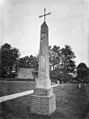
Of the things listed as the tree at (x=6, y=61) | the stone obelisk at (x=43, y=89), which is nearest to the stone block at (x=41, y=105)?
the stone obelisk at (x=43, y=89)

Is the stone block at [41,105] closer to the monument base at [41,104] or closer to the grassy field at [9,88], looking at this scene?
the monument base at [41,104]

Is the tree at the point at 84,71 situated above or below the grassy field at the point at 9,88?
above

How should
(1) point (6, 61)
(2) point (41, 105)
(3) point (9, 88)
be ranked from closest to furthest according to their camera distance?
(2) point (41, 105), (3) point (9, 88), (1) point (6, 61)

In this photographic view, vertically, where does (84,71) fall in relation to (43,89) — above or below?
above

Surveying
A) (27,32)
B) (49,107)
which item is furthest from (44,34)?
(49,107)

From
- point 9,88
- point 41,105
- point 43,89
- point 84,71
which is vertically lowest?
point 9,88

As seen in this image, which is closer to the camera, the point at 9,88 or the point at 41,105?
the point at 41,105

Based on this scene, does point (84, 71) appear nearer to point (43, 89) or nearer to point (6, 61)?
point (43, 89)

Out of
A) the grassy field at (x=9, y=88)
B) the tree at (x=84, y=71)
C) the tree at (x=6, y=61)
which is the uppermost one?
the tree at (x=6, y=61)

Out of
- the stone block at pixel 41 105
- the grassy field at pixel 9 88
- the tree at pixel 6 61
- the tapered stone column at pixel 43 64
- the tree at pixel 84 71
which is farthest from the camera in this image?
the grassy field at pixel 9 88

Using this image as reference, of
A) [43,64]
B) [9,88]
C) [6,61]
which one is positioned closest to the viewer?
[43,64]

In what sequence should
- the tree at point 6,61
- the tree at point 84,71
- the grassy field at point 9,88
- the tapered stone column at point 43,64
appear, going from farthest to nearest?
the grassy field at point 9,88 < the tree at point 6,61 < the tapered stone column at point 43,64 < the tree at point 84,71

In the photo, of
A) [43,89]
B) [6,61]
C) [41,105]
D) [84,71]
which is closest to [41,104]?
[41,105]

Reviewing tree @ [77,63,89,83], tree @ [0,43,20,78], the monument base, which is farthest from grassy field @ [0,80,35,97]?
tree @ [77,63,89,83]
